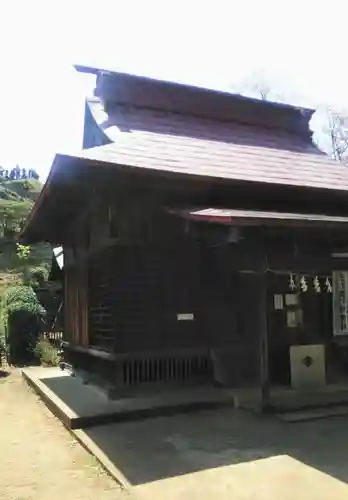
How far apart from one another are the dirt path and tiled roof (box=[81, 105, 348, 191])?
3272 mm

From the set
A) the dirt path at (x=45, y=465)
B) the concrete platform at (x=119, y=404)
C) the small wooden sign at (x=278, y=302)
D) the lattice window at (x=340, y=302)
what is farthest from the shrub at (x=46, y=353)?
the lattice window at (x=340, y=302)

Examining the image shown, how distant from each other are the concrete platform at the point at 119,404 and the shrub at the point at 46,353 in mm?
4203

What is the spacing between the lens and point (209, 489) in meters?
3.85

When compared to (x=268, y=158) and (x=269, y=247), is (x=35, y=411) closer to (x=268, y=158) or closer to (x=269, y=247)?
(x=269, y=247)

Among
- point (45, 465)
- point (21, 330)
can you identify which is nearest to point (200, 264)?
point (45, 465)

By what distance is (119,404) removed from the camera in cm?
661

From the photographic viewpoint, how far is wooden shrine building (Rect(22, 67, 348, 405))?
6.35 metres

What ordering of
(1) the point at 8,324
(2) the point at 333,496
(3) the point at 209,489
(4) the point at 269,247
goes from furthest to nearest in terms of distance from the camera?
(1) the point at 8,324 → (4) the point at 269,247 → (3) the point at 209,489 → (2) the point at 333,496

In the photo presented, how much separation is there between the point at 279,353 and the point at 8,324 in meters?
7.73

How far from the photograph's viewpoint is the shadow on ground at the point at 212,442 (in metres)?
4.38

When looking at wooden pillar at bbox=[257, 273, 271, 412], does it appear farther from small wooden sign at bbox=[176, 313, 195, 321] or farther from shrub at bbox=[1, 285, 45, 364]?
shrub at bbox=[1, 285, 45, 364]

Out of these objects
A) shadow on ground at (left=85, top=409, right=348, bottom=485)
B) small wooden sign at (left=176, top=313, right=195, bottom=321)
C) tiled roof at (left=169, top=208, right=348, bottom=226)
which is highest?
tiled roof at (left=169, top=208, right=348, bottom=226)

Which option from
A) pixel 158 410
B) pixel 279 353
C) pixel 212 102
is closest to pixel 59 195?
pixel 158 410

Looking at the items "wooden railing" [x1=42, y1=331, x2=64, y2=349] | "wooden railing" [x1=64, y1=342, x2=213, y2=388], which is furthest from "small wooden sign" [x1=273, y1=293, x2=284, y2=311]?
"wooden railing" [x1=42, y1=331, x2=64, y2=349]
